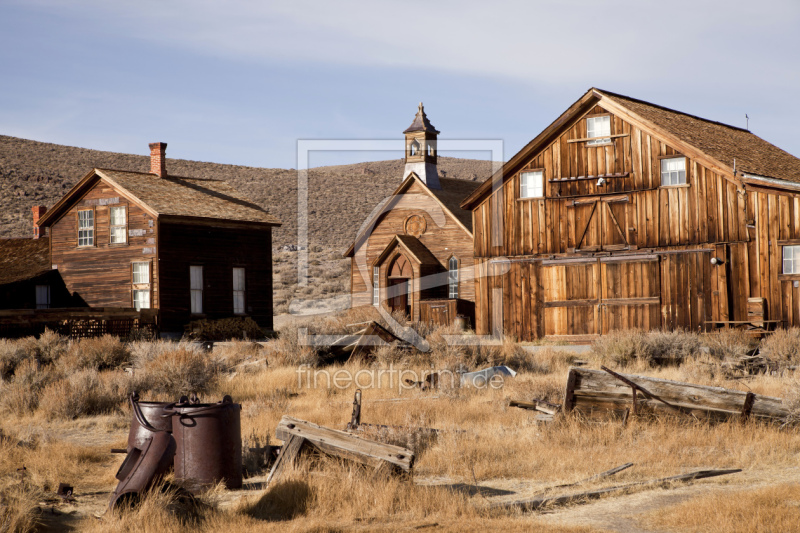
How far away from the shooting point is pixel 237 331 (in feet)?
Result: 94.1

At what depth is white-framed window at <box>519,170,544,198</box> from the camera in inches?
936

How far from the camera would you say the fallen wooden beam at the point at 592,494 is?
7883 millimetres

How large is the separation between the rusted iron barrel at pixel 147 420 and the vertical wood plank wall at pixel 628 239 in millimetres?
15727

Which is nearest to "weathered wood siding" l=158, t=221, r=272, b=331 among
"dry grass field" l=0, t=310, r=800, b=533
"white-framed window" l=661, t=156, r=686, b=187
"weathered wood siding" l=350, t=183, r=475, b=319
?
"weathered wood siding" l=350, t=183, r=475, b=319

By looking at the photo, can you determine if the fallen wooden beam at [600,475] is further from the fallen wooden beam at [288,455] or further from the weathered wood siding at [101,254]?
the weathered wood siding at [101,254]

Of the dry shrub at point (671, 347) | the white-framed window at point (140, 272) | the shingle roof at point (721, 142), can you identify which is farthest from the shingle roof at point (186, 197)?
the dry shrub at point (671, 347)

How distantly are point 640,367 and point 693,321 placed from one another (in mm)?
5172

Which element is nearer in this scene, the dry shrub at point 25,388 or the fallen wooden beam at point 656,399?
the fallen wooden beam at point 656,399

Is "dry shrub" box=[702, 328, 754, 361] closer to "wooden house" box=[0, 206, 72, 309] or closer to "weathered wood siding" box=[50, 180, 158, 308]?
"weathered wood siding" box=[50, 180, 158, 308]

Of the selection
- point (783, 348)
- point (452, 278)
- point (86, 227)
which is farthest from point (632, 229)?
point (86, 227)

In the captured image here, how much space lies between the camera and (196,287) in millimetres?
28453

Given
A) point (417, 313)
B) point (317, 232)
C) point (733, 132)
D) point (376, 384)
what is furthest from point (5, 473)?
point (317, 232)

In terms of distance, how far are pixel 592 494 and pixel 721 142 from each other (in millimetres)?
17919

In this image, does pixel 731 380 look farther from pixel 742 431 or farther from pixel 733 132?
pixel 733 132
